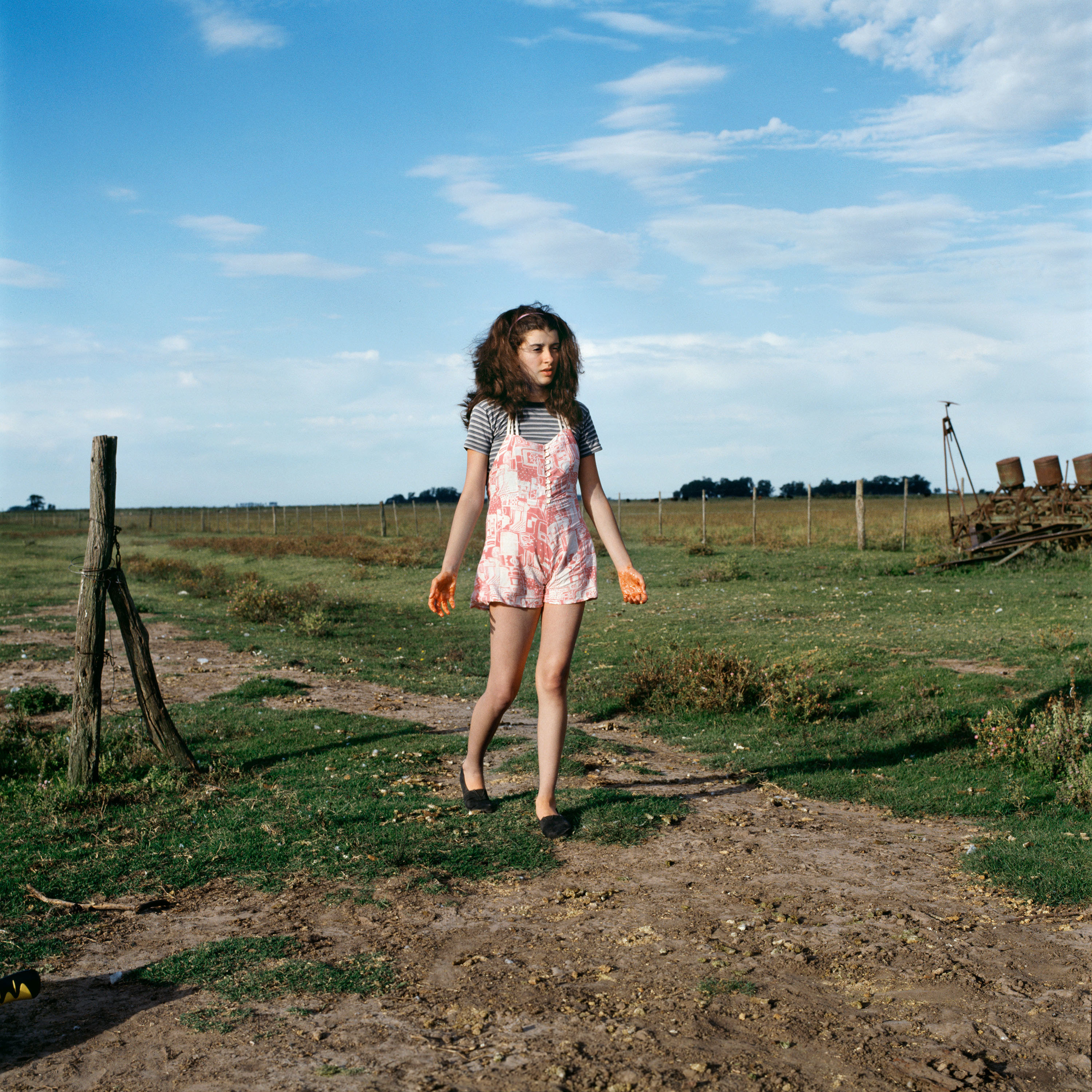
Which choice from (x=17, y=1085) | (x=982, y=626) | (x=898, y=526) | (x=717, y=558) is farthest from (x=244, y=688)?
(x=898, y=526)

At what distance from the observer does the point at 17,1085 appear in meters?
2.44

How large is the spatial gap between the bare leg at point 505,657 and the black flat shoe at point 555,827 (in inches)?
18.9

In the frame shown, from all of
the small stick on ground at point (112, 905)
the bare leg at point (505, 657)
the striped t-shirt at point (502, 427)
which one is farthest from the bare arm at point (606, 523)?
the small stick on ground at point (112, 905)

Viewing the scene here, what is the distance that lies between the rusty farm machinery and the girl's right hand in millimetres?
16333

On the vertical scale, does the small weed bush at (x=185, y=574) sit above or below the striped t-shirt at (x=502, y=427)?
below

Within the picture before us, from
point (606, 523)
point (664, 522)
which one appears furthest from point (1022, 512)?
point (664, 522)

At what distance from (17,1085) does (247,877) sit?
155 centimetres

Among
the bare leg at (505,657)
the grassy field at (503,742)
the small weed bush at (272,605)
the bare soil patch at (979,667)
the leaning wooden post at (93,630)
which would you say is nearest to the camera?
the grassy field at (503,742)

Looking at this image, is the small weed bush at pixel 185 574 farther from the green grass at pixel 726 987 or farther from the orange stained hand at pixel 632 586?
the green grass at pixel 726 987

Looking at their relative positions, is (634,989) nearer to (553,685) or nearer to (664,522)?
(553,685)

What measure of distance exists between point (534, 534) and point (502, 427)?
53 centimetres

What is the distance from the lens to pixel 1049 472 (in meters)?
19.2

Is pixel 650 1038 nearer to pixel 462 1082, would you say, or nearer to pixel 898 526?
pixel 462 1082

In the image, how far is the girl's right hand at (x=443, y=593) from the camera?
14.1ft
